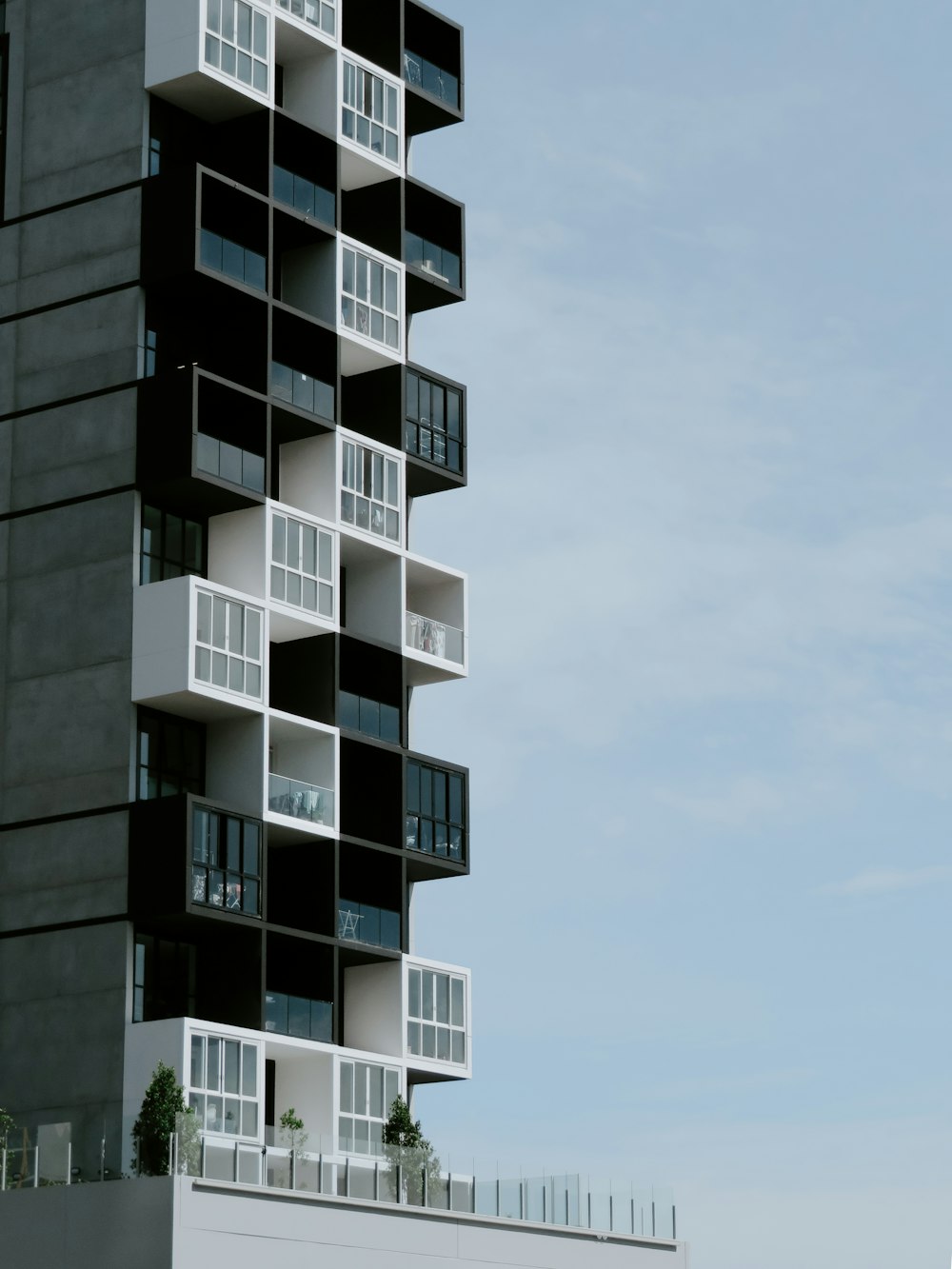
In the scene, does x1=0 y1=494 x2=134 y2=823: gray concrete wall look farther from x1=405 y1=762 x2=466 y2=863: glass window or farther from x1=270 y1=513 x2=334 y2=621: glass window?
x1=405 y1=762 x2=466 y2=863: glass window

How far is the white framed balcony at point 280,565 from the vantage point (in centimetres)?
5931

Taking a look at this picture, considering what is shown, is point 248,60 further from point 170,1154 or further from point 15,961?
point 170,1154

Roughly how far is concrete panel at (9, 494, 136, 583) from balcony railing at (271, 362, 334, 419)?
5.84 metres

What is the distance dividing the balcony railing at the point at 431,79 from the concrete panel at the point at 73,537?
58.5 feet

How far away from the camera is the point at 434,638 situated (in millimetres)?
64875

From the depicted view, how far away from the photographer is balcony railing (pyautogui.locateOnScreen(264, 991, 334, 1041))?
5706 cm

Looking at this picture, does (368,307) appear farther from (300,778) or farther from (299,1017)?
(299,1017)

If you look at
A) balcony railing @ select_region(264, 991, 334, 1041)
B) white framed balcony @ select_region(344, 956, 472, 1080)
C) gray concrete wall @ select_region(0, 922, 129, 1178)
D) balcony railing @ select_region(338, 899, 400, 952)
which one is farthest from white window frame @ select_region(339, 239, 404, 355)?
gray concrete wall @ select_region(0, 922, 129, 1178)

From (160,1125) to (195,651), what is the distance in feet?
37.0

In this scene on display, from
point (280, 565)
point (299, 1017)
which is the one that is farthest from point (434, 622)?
point (299, 1017)

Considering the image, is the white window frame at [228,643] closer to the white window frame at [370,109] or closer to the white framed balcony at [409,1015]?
the white framed balcony at [409,1015]

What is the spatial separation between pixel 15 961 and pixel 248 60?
78.2 feet

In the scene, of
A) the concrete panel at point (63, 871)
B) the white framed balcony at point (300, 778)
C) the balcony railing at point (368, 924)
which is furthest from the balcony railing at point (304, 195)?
the balcony railing at point (368, 924)

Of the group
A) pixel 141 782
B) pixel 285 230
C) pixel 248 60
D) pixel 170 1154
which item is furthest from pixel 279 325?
pixel 170 1154
